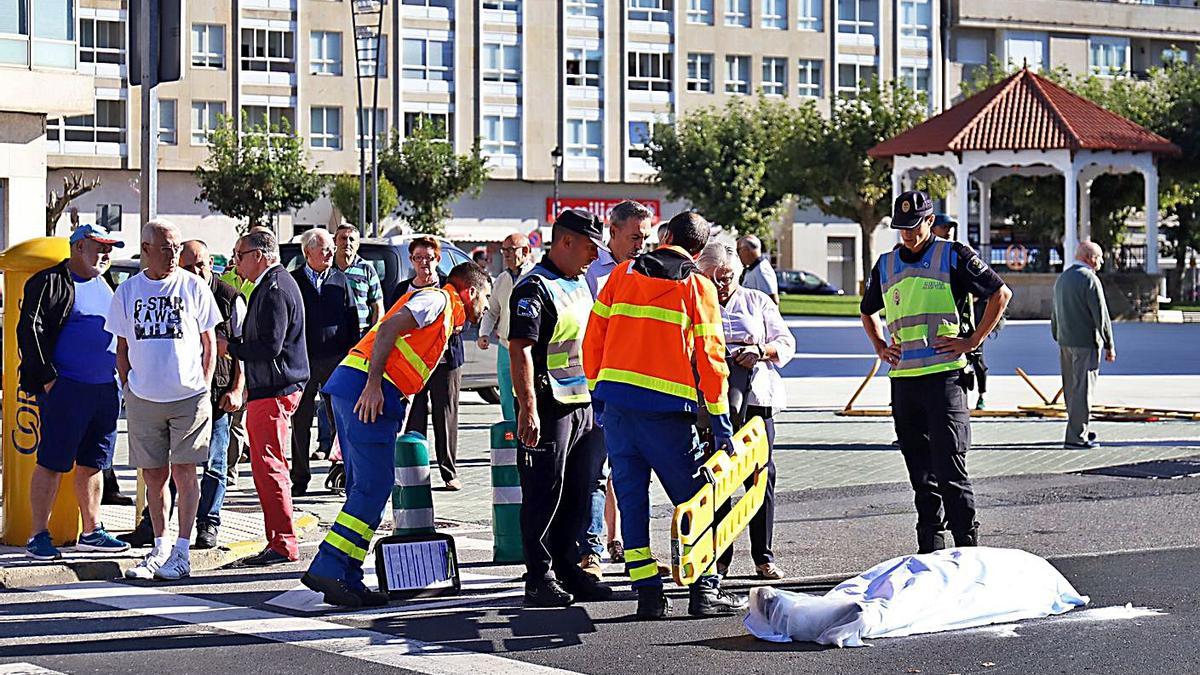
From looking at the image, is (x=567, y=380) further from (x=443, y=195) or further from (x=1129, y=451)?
(x=443, y=195)

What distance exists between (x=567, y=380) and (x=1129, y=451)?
325 inches

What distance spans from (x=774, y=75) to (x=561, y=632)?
218 feet

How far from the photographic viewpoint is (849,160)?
55469mm

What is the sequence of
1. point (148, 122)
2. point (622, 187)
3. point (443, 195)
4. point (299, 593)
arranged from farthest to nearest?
point (622, 187) < point (443, 195) < point (148, 122) < point (299, 593)

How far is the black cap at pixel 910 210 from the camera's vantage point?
9102mm

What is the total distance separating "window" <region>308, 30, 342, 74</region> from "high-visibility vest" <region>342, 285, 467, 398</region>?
57.0 metres

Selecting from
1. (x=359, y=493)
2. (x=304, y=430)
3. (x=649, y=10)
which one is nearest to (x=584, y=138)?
(x=649, y=10)

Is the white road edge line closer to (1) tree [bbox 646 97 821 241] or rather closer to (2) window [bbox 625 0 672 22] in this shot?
(1) tree [bbox 646 97 821 241]

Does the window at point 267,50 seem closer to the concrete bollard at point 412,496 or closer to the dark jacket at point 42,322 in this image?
the dark jacket at point 42,322

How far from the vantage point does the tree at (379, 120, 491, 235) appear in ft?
196

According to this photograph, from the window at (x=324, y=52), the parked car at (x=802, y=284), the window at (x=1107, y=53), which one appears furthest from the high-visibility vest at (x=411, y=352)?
the window at (x=1107, y=53)

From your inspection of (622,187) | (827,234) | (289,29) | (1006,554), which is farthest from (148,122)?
(827,234)

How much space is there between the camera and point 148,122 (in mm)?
10664

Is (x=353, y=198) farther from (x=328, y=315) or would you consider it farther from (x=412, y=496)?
(x=412, y=496)
